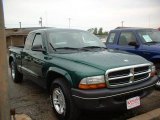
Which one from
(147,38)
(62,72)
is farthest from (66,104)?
(147,38)

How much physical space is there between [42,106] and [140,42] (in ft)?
10.8

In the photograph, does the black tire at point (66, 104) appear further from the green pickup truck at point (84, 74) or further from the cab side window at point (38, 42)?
the cab side window at point (38, 42)

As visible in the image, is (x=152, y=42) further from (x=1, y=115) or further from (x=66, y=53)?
(x=1, y=115)

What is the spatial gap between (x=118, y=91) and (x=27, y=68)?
306 cm

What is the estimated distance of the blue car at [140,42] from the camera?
6.35 m

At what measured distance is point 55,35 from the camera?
5438 mm

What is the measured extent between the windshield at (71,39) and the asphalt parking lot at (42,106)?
140cm

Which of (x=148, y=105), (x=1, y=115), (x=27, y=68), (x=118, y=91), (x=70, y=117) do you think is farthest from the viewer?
(x=27, y=68)

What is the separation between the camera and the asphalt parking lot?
4.71 m

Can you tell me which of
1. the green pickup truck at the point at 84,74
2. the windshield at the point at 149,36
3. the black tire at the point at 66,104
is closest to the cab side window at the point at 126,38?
the windshield at the point at 149,36

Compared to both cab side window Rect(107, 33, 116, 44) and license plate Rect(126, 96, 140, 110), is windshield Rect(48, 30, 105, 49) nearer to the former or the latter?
license plate Rect(126, 96, 140, 110)

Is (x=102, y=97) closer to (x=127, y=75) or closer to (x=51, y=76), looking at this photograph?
(x=127, y=75)

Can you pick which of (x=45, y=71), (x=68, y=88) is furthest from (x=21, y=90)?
(x=68, y=88)

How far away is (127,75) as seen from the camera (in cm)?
411
